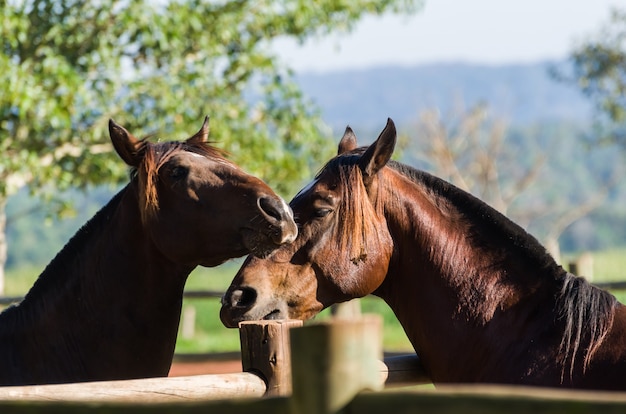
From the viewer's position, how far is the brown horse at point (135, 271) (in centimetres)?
402

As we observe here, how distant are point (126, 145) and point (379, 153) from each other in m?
1.12

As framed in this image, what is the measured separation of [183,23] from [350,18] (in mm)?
2776

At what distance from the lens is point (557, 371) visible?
3.59 m

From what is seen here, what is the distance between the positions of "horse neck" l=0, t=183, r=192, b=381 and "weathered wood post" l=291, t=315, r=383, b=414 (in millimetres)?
2190

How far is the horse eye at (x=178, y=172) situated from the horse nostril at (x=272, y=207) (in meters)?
0.38

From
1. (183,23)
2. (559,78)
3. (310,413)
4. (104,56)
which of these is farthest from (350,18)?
(559,78)

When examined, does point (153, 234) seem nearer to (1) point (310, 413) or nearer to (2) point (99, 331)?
(2) point (99, 331)

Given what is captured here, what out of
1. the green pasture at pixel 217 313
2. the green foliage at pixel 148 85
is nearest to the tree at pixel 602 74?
the green pasture at pixel 217 313

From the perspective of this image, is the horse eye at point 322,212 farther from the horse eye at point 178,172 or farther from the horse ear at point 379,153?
the horse eye at point 178,172

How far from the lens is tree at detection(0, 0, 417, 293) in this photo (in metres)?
10.6

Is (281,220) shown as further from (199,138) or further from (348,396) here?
(348,396)

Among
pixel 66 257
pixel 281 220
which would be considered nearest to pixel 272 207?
pixel 281 220

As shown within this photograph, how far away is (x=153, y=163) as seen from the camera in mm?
4148

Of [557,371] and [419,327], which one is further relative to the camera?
[419,327]
